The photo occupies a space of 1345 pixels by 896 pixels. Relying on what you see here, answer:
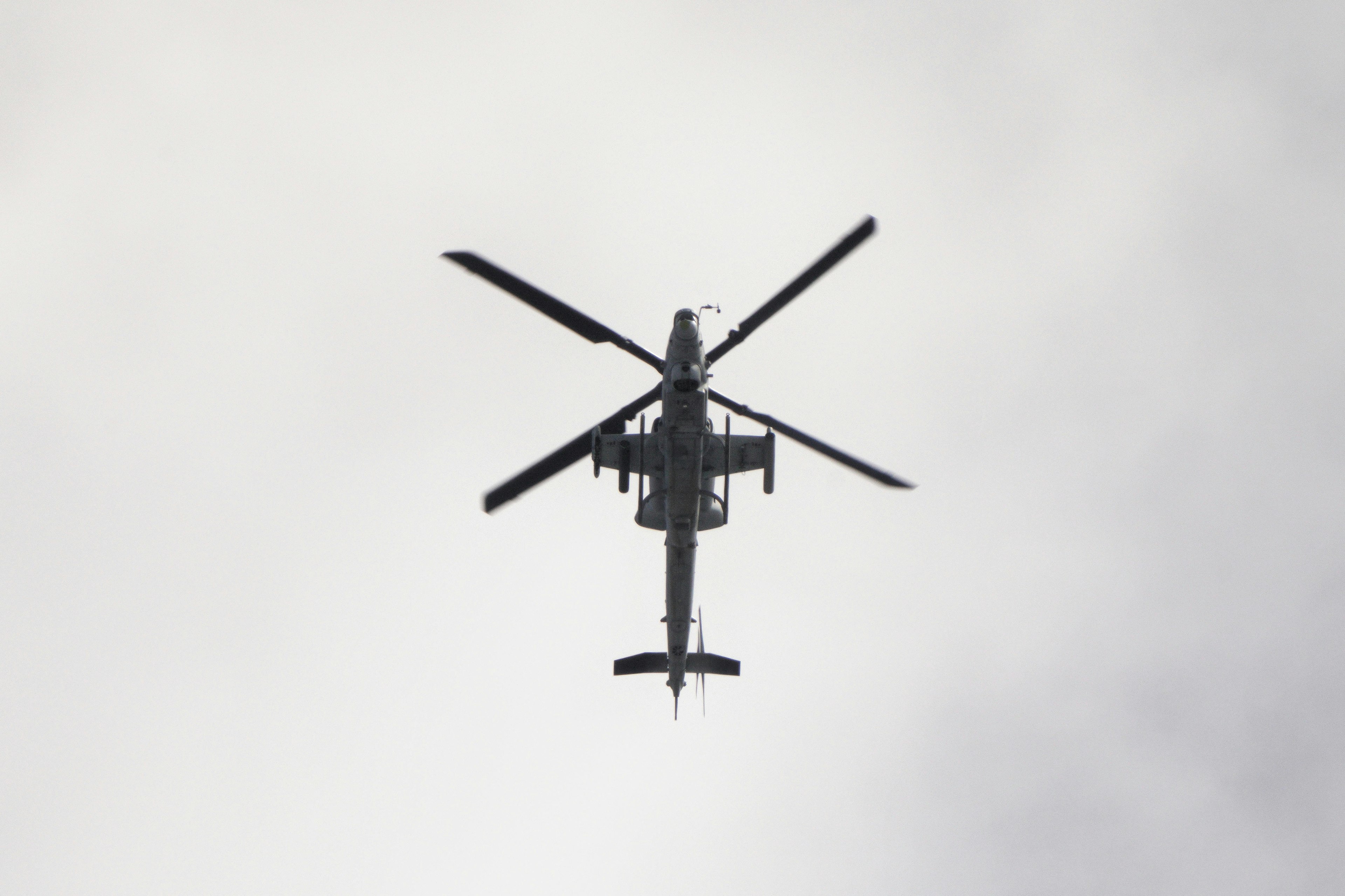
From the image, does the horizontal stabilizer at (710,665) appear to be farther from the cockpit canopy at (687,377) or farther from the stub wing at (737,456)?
the cockpit canopy at (687,377)

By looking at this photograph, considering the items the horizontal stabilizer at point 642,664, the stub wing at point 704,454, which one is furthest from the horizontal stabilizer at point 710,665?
the stub wing at point 704,454

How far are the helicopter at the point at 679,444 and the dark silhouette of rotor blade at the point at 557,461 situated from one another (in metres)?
0.02

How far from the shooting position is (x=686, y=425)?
26.8m

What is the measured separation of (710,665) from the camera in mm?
32844

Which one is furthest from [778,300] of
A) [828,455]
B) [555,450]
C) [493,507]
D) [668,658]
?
[668,658]

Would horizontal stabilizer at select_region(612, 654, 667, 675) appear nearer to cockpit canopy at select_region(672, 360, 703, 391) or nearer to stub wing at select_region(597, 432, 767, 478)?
stub wing at select_region(597, 432, 767, 478)

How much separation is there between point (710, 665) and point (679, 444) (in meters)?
8.41

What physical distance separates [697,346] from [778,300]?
210 cm

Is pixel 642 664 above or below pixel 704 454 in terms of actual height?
below

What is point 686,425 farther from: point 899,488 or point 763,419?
point 899,488

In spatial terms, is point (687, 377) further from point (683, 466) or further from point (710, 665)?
point (710, 665)

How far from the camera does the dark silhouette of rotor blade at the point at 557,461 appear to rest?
26266 mm

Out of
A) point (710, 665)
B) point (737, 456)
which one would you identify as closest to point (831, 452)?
point (737, 456)

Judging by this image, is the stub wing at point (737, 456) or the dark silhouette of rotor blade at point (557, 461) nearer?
the dark silhouette of rotor blade at point (557, 461)
